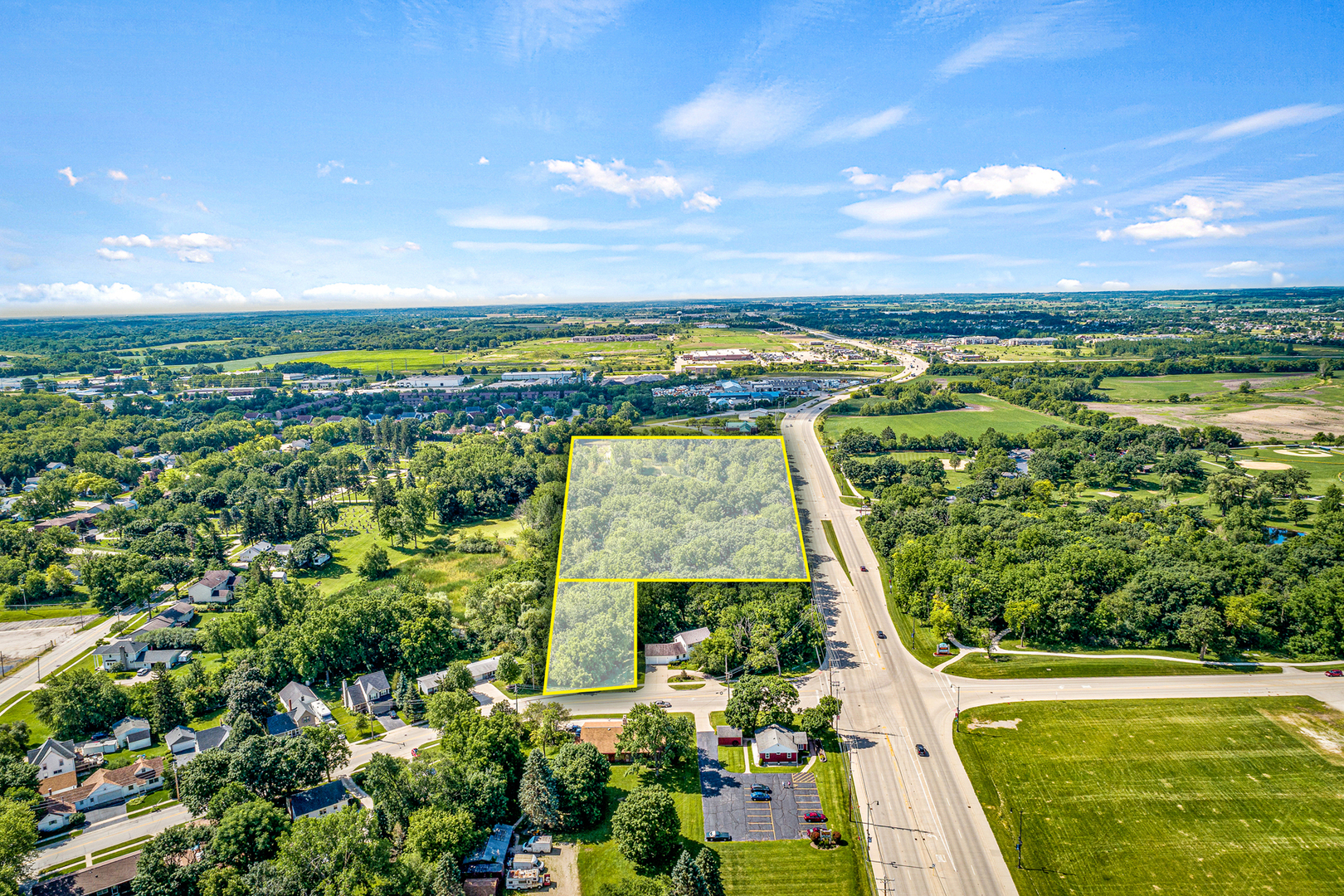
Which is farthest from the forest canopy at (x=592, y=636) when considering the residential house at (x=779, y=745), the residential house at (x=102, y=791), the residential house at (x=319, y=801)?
the residential house at (x=102, y=791)

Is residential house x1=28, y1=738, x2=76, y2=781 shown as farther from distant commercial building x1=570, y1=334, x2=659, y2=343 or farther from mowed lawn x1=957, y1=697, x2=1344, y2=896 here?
distant commercial building x1=570, y1=334, x2=659, y2=343

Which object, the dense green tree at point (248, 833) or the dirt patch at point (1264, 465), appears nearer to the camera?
the dense green tree at point (248, 833)

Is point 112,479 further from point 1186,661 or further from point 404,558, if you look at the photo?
point 1186,661

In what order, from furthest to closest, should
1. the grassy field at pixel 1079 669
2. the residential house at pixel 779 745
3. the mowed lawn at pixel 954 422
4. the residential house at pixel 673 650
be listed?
the mowed lawn at pixel 954 422
the residential house at pixel 673 650
the grassy field at pixel 1079 669
the residential house at pixel 779 745

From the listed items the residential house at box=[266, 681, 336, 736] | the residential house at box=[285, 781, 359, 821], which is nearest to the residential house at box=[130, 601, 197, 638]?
the residential house at box=[266, 681, 336, 736]

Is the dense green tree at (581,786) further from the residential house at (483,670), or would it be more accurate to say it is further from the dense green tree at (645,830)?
the residential house at (483,670)

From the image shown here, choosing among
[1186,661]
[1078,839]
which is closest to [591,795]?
Answer: [1078,839]

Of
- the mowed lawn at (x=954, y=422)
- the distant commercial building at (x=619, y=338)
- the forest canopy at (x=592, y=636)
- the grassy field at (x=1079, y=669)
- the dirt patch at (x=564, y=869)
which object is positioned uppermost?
the distant commercial building at (x=619, y=338)
